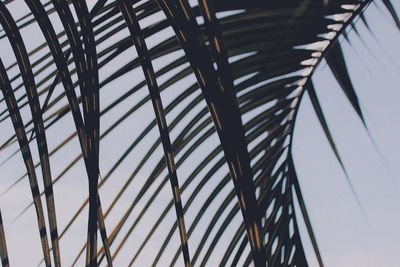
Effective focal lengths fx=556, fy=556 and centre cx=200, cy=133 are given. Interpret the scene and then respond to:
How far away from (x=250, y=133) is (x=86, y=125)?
149cm

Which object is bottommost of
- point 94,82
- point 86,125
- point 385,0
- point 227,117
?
point 227,117

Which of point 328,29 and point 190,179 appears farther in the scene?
point 190,179

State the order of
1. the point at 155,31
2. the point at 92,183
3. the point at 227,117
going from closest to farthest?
the point at 227,117
the point at 92,183
the point at 155,31

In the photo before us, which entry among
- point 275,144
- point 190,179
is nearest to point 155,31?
point 190,179

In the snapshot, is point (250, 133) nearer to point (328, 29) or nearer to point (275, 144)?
point (275, 144)

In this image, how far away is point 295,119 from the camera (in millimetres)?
3840

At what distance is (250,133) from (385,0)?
1.23 metres

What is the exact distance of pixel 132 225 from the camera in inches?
128

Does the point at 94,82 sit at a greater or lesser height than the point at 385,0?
lesser

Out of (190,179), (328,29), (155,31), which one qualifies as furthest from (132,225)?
(328,29)

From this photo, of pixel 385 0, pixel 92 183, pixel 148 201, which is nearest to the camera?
pixel 92 183

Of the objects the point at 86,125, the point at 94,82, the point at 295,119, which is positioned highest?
the point at 295,119

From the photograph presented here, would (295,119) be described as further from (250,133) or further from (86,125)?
(86,125)

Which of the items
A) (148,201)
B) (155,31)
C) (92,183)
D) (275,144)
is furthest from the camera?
(275,144)
